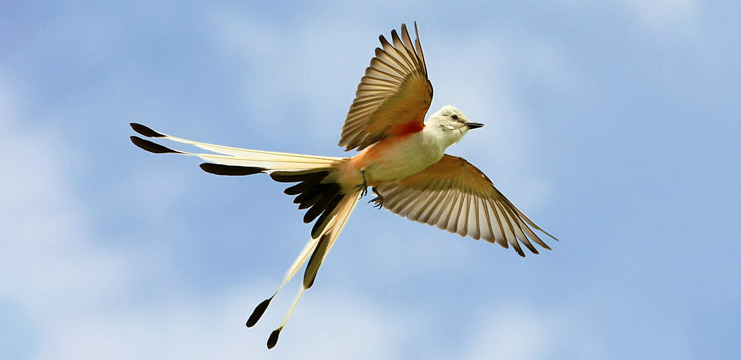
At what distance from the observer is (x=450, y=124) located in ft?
22.8

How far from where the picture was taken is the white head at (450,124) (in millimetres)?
6896

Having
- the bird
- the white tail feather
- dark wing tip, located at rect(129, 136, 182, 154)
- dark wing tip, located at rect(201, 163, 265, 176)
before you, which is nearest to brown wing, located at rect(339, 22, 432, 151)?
the bird

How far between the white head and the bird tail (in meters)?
0.84

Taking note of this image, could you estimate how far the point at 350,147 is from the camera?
694cm

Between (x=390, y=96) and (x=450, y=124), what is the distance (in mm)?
649

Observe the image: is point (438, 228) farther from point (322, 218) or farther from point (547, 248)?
point (322, 218)

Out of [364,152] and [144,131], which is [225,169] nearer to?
[144,131]

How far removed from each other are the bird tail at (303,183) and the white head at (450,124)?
0.84 meters

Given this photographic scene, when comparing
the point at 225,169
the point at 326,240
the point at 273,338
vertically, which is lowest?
the point at 273,338

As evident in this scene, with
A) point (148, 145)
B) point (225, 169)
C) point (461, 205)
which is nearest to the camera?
point (148, 145)

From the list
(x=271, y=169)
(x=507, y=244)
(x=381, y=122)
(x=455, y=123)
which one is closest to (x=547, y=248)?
(x=507, y=244)

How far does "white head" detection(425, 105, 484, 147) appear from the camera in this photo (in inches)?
272

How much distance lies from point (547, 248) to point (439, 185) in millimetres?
1219

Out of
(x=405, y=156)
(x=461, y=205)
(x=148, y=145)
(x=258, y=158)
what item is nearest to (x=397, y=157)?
(x=405, y=156)
